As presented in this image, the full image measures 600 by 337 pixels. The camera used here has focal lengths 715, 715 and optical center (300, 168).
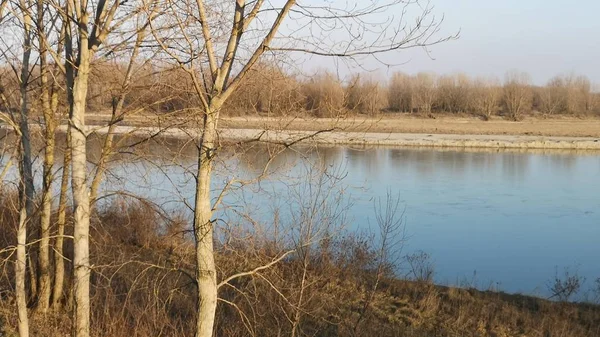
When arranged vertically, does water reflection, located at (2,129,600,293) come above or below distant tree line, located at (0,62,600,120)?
below

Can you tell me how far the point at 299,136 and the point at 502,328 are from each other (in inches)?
215

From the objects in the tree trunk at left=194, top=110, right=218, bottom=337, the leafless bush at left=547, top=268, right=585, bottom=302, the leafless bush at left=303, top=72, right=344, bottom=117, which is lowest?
the leafless bush at left=547, top=268, right=585, bottom=302

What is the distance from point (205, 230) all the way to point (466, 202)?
45.5 feet

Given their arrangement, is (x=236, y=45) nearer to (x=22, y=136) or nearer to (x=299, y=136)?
(x=299, y=136)

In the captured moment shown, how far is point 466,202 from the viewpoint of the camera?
56.4ft

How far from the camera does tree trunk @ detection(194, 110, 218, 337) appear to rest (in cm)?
411

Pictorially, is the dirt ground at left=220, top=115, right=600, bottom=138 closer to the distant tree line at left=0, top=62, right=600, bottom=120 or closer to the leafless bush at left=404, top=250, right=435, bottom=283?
the leafless bush at left=404, top=250, right=435, bottom=283

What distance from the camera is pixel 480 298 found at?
10039 millimetres

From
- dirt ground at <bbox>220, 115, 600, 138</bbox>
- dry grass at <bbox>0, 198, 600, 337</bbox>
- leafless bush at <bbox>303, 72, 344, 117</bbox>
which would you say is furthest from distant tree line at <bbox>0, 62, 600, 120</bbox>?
dirt ground at <bbox>220, 115, 600, 138</bbox>

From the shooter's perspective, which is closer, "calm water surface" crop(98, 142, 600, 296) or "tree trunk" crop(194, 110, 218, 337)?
"tree trunk" crop(194, 110, 218, 337)

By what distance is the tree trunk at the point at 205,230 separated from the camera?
162 inches

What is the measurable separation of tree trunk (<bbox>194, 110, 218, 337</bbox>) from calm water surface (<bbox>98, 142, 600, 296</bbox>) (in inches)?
26.8

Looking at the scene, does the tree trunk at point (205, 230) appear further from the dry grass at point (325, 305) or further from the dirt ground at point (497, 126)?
the dirt ground at point (497, 126)

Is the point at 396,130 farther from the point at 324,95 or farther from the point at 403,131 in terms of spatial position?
the point at 324,95
